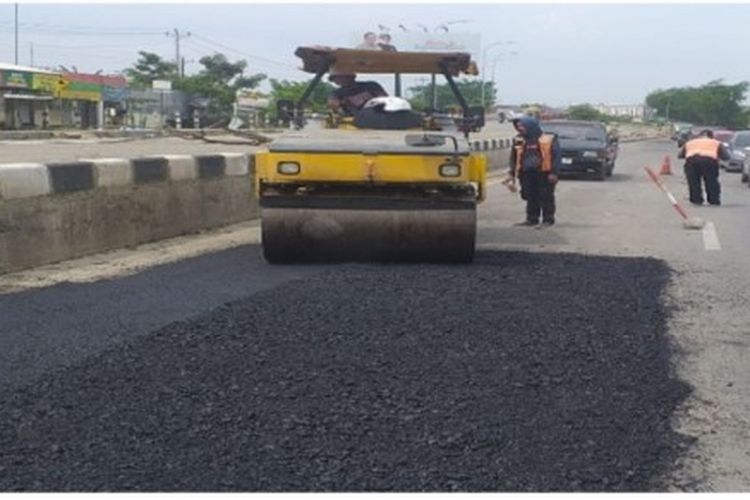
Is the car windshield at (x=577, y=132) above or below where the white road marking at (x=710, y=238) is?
above

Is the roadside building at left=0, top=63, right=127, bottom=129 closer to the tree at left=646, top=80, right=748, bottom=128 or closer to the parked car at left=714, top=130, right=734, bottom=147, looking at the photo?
the parked car at left=714, top=130, right=734, bottom=147

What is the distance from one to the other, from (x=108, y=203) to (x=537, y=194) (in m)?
5.75

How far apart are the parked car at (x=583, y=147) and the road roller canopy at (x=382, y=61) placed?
45.6ft

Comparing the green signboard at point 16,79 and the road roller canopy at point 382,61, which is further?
the green signboard at point 16,79

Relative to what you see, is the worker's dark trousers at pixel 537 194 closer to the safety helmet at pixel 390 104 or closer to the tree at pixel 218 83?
the safety helmet at pixel 390 104

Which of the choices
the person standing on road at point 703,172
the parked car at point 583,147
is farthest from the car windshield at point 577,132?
the person standing on road at point 703,172

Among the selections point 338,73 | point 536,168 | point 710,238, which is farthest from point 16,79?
point 710,238

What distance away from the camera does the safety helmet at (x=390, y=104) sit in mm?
10375

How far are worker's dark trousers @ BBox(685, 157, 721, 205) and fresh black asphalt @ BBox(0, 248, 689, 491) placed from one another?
11.4m

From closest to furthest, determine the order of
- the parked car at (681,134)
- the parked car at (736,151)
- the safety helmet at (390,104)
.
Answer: the safety helmet at (390,104) < the parked car at (736,151) < the parked car at (681,134)

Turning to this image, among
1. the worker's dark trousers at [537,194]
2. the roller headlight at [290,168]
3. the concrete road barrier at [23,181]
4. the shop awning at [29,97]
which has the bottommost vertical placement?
the worker's dark trousers at [537,194]

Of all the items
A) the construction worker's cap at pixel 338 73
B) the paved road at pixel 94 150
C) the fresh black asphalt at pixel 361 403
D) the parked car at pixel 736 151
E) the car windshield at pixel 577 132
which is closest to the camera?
the fresh black asphalt at pixel 361 403

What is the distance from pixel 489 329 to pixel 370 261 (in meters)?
3.00

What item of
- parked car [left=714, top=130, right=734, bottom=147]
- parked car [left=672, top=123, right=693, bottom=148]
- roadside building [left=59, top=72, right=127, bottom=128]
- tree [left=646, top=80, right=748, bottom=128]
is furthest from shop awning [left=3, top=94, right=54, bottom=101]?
tree [left=646, top=80, right=748, bottom=128]
